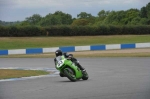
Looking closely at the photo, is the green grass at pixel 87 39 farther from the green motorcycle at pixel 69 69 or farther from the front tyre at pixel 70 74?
the front tyre at pixel 70 74

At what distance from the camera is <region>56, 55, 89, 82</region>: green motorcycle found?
10.4 meters

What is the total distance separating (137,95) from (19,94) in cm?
256

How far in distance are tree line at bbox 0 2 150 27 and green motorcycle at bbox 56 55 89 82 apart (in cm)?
712

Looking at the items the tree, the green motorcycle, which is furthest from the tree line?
the green motorcycle

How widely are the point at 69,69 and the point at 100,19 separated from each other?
7.31 m

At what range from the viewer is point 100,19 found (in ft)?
10.8

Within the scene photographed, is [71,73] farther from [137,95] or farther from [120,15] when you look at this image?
[120,15]

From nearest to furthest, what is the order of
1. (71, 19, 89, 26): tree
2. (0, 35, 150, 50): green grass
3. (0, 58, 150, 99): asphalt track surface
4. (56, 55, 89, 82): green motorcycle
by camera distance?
1. (71, 19, 89, 26): tree
2. (0, 35, 150, 50): green grass
3. (0, 58, 150, 99): asphalt track surface
4. (56, 55, 89, 82): green motorcycle

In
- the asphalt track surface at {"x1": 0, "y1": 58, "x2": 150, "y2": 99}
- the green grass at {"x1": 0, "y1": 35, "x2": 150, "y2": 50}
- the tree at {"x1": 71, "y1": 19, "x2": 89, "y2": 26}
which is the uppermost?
the tree at {"x1": 71, "y1": 19, "x2": 89, "y2": 26}

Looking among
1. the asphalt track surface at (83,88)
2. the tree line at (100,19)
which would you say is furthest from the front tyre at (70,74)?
the tree line at (100,19)

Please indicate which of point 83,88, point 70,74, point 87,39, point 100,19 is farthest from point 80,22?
point 70,74

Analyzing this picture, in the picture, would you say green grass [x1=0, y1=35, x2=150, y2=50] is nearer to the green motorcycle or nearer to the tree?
the green motorcycle

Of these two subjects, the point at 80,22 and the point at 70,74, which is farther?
the point at 70,74

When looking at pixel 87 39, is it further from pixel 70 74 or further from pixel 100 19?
pixel 100 19
